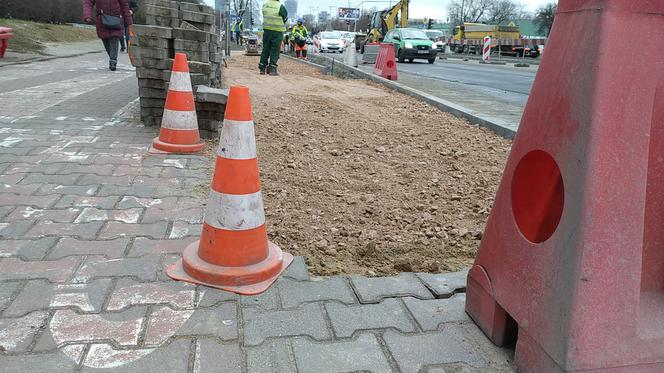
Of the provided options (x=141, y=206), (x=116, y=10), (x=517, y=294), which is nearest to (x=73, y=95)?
(x=116, y=10)

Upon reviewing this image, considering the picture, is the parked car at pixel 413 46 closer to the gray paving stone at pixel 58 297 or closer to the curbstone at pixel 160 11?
the curbstone at pixel 160 11

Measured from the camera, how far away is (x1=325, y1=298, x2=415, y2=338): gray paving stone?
206cm

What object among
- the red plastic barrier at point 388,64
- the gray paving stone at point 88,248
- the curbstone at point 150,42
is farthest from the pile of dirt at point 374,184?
the red plastic barrier at point 388,64

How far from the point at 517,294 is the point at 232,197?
1320 mm

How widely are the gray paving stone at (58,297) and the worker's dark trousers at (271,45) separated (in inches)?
384

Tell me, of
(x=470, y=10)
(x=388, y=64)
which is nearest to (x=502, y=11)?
(x=470, y=10)

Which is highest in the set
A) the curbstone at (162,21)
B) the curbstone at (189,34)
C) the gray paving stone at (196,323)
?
the curbstone at (162,21)

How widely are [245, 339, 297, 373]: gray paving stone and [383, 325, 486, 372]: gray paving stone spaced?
395 millimetres

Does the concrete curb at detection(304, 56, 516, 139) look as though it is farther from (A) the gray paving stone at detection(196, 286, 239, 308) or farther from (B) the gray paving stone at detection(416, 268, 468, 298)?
(A) the gray paving stone at detection(196, 286, 239, 308)

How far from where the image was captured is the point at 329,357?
1862mm

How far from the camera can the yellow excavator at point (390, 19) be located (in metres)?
29.2

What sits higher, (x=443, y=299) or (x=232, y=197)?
(x=232, y=197)

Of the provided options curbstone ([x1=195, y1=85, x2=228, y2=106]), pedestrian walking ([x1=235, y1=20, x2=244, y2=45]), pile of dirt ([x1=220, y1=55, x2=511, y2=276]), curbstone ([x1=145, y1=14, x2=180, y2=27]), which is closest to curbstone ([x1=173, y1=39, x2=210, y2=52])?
curbstone ([x1=145, y1=14, x2=180, y2=27])

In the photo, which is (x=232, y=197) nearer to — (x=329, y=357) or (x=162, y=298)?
(x=162, y=298)
